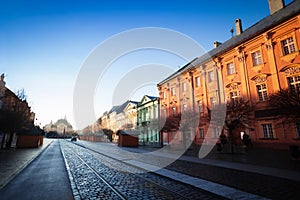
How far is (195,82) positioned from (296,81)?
13958mm

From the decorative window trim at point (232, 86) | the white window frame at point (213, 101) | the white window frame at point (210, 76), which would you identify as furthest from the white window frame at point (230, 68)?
the white window frame at point (213, 101)

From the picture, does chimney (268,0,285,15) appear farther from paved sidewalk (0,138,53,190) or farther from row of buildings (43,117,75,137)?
row of buildings (43,117,75,137)

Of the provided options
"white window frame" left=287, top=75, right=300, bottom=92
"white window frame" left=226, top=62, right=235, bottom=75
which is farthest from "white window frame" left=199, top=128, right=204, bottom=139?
"white window frame" left=287, top=75, right=300, bottom=92

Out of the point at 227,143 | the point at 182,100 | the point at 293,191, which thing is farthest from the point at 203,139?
the point at 293,191

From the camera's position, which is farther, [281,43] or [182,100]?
[182,100]

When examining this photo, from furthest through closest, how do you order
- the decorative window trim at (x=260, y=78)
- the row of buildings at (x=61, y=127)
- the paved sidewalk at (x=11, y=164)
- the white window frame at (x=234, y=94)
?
the row of buildings at (x=61, y=127)
the white window frame at (x=234, y=94)
the decorative window trim at (x=260, y=78)
the paved sidewalk at (x=11, y=164)

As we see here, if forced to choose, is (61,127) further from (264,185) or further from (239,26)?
(264,185)

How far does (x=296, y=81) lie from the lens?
17219 millimetres

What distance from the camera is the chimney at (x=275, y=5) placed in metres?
22.2

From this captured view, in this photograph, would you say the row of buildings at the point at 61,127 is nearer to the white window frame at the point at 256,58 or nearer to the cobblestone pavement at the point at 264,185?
the white window frame at the point at 256,58

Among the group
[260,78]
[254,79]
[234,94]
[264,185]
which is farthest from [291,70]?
[264,185]

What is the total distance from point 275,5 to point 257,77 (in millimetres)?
10826

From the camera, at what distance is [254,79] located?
20.6m

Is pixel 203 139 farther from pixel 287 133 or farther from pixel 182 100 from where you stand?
pixel 287 133
